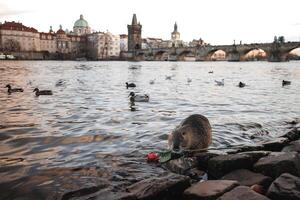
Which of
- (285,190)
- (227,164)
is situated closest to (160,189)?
(227,164)

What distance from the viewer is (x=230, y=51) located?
11975 centimetres

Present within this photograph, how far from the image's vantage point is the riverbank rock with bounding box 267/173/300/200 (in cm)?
420

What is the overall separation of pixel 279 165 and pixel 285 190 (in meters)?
1.02

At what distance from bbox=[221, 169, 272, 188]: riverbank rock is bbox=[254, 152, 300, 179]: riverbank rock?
16 centimetres

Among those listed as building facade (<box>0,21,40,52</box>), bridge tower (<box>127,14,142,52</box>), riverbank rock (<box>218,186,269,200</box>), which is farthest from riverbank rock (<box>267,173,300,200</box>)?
bridge tower (<box>127,14,142,52</box>)

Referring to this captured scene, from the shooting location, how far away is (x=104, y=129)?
951cm

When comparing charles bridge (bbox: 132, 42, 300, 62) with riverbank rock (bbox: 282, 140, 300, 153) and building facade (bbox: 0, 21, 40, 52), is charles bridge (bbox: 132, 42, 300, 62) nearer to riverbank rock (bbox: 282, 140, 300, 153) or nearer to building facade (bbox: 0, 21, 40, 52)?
building facade (bbox: 0, 21, 40, 52)

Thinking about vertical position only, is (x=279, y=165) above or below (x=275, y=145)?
above

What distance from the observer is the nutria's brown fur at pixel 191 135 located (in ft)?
22.6

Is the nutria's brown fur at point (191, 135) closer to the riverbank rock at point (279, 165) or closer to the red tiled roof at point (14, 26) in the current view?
the riverbank rock at point (279, 165)

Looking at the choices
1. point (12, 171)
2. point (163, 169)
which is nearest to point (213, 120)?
point (163, 169)

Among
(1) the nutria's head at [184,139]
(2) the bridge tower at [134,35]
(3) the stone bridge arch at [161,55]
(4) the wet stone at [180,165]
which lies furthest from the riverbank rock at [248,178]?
(2) the bridge tower at [134,35]

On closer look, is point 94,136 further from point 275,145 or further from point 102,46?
point 102,46

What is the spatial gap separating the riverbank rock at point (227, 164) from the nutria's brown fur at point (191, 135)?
1.08 meters
